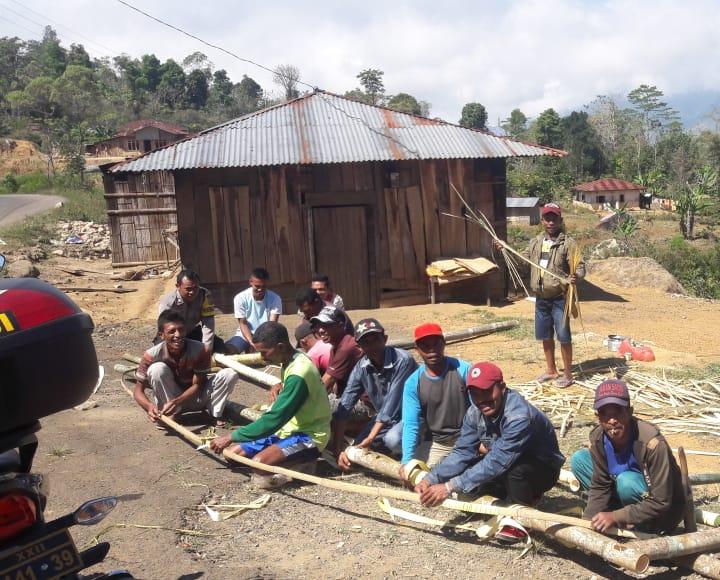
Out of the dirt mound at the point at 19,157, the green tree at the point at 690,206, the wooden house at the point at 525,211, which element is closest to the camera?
the green tree at the point at 690,206

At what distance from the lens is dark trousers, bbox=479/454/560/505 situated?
4145 mm

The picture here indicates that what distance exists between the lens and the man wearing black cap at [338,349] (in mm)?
5668

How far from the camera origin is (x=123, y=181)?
886 inches

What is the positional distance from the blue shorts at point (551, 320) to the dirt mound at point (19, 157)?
149 feet

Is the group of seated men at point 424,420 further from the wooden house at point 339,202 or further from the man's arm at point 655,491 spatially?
the wooden house at point 339,202

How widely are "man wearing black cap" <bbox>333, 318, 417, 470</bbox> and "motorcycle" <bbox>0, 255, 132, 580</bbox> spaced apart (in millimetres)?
2373

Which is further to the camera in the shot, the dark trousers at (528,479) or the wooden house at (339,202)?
the wooden house at (339,202)

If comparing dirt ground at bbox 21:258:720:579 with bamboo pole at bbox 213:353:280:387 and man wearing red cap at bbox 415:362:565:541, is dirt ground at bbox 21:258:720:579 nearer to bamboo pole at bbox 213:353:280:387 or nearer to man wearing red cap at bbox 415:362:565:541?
bamboo pole at bbox 213:353:280:387

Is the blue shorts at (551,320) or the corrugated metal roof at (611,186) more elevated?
the corrugated metal roof at (611,186)

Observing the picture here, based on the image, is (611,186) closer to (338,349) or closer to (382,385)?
(338,349)

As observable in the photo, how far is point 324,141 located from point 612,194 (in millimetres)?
A: 36567

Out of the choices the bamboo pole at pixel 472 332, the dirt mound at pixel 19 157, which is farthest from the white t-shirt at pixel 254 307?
the dirt mound at pixel 19 157

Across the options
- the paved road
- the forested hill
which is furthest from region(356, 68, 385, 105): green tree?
the paved road

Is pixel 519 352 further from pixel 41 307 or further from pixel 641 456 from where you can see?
pixel 41 307
